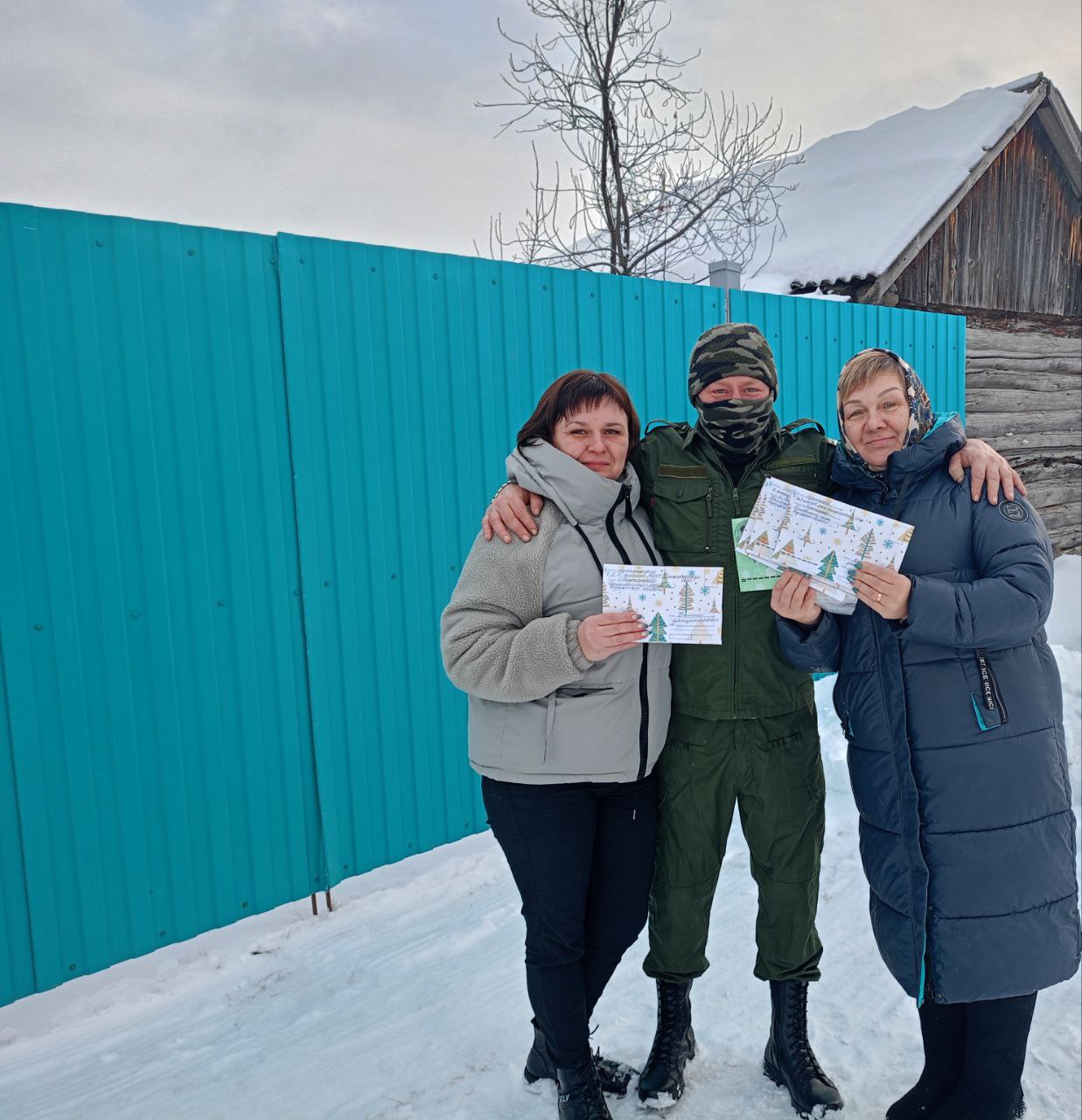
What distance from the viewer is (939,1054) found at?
1.99 m

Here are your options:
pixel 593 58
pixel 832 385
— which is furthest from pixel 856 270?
pixel 593 58

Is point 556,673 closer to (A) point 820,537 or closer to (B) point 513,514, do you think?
(B) point 513,514

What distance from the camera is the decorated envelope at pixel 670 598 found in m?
1.87

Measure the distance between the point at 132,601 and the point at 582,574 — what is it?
5.24 feet

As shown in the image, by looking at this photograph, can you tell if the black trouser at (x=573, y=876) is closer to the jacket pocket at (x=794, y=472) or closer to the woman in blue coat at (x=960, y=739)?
the woman in blue coat at (x=960, y=739)

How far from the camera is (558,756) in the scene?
76.2 inches

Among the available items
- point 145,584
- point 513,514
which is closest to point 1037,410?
point 513,514

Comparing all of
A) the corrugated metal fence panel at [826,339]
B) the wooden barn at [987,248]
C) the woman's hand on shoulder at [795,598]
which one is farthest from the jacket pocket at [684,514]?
the wooden barn at [987,248]

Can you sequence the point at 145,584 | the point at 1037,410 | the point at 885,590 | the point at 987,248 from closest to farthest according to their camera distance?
the point at 885,590
the point at 145,584
the point at 1037,410
the point at 987,248

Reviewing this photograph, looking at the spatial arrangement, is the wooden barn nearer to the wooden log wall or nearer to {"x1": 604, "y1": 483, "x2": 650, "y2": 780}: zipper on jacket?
the wooden log wall

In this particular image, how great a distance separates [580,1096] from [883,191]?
8.88 metres

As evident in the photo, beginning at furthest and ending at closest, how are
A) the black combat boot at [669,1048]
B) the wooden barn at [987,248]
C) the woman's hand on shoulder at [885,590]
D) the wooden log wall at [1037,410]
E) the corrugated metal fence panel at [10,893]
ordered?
the wooden log wall at [1037,410], the wooden barn at [987,248], the corrugated metal fence panel at [10,893], the black combat boot at [669,1048], the woman's hand on shoulder at [885,590]

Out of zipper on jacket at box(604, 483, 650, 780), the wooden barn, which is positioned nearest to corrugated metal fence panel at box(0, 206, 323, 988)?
zipper on jacket at box(604, 483, 650, 780)

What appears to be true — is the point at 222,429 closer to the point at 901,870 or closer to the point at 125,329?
Answer: the point at 125,329
